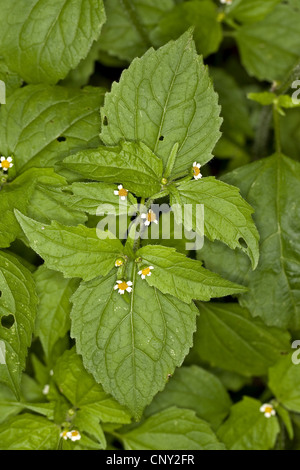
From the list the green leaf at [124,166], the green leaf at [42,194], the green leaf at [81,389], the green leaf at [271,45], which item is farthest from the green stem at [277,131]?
the green leaf at [81,389]

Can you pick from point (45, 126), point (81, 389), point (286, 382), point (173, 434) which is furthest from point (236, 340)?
point (45, 126)

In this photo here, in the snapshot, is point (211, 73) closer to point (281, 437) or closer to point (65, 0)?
point (65, 0)

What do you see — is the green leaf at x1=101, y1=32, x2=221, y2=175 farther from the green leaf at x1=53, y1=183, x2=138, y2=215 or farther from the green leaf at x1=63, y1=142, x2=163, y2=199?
the green leaf at x1=53, y1=183, x2=138, y2=215

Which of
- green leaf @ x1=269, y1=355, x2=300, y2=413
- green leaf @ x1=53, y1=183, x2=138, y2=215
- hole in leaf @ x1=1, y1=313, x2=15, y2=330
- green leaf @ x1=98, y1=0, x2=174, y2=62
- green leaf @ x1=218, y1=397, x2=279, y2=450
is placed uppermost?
green leaf @ x1=98, y1=0, x2=174, y2=62

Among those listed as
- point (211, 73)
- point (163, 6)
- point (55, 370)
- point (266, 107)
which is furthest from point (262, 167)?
point (55, 370)

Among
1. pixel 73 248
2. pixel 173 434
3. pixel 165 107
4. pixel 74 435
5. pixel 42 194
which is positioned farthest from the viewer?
pixel 173 434

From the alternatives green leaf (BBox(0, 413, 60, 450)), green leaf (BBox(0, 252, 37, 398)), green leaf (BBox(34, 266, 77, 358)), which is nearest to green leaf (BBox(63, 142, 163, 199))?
green leaf (BBox(0, 252, 37, 398))

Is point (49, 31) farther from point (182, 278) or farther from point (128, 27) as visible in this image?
point (182, 278)
